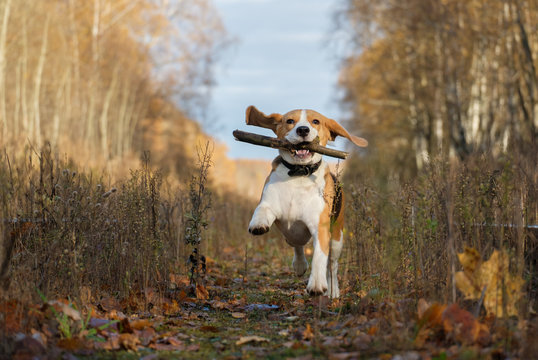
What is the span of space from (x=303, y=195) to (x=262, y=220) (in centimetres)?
51

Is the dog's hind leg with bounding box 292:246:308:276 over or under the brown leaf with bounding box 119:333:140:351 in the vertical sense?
over

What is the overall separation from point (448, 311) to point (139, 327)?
1988 mm

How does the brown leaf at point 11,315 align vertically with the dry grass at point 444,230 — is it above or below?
below

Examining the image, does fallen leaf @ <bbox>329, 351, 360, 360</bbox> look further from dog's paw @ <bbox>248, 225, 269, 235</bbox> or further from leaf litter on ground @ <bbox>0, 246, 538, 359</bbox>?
dog's paw @ <bbox>248, 225, 269, 235</bbox>

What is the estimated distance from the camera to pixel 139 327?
4164mm

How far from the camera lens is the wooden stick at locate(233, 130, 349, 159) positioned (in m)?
5.63

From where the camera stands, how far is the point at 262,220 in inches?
210

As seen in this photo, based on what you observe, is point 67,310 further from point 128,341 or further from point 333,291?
point 333,291

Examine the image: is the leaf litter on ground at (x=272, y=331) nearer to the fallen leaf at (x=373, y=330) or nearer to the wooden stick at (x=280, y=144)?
the fallen leaf at (x=373, y=330)

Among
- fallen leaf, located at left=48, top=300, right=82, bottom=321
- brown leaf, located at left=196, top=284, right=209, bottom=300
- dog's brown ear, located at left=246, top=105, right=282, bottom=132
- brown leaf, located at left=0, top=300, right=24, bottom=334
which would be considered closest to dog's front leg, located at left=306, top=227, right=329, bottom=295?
brown leaf, located at left=196, top=284, right=209, bottom=300

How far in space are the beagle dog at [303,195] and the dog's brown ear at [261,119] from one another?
0.90 ft

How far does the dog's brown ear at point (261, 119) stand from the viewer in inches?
247

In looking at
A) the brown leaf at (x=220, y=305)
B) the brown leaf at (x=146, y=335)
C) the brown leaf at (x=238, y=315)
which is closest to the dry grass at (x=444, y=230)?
the brown leaf at (x=238, y=315)

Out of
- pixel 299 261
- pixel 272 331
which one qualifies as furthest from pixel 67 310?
pixel 299 261
